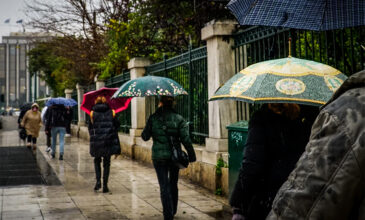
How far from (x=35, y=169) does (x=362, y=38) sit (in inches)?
332

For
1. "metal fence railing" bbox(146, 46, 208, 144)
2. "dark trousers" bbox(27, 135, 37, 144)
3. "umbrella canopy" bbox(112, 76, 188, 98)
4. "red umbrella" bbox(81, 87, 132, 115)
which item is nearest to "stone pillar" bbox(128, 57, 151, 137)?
"metal fence railing" bbox(146, 46, 208, 144)

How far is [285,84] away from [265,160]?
0.65 m

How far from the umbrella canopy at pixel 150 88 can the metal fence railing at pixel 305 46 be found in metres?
1.46

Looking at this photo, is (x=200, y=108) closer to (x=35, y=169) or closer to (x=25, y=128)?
(x=35, y=169)

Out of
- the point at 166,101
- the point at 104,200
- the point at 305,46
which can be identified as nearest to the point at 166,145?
the point at 166,101

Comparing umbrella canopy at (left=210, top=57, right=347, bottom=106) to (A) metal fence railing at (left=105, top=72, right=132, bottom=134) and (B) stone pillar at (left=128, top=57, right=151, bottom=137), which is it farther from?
(A) metal fence railing at (left=105, top=72, right=132, bottom=134)

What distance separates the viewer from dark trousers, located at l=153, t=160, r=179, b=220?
A: 5.66 meters

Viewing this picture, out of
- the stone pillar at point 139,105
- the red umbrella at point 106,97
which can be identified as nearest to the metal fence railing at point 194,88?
the red umbrella at point 106,97

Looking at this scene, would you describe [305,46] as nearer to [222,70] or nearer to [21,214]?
[222,70]

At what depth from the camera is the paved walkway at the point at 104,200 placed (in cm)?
630

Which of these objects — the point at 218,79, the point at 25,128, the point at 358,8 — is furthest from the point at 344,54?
the point at 25,128

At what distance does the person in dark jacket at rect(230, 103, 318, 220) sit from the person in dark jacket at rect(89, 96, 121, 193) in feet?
16.3

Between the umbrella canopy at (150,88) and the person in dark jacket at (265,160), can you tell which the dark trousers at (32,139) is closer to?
the umbrella canopy at (150,88)

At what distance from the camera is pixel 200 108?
8953mm
